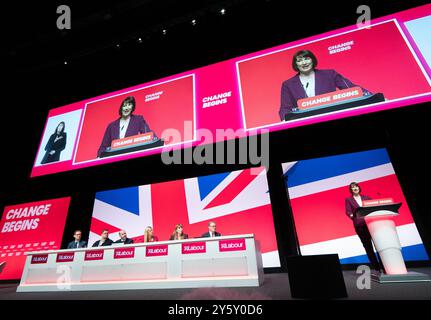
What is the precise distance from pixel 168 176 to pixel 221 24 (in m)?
2.97

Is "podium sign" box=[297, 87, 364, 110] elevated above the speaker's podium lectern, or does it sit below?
above

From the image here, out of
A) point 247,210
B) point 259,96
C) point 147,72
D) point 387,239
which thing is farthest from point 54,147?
point 387,239

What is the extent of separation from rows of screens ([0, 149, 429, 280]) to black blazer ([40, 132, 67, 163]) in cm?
106

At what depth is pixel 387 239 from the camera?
209 centimetres

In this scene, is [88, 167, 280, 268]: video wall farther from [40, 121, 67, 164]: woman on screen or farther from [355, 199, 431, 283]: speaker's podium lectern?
[355, 199, 431, 283]: speaker's podium lectern

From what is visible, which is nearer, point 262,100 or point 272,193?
point 262,100

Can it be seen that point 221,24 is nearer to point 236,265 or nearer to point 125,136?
point 125,136

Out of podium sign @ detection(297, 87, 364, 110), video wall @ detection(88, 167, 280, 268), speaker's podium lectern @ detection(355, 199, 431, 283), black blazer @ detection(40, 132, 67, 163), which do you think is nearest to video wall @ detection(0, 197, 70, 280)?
video wall @ detection(88, 167, 280, 268)

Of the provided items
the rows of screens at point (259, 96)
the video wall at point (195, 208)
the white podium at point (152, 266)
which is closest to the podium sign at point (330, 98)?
the rows of screens at point (259, 96)

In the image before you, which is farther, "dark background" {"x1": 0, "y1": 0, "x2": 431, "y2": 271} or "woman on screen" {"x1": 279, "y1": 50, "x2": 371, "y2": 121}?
"dark background" {"x1": 0, "y1": 0, "x2": 431, "y2": 271}

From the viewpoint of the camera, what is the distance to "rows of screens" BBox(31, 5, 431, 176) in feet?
10.7

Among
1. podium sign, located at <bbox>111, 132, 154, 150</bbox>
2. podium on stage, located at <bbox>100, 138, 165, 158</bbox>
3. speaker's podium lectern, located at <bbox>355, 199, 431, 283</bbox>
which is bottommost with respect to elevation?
speaker's podium lectern, located at <bbox>355, 199, 431, 283</bbox>

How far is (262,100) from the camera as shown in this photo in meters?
3.75

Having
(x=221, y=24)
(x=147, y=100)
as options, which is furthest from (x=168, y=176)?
(x=221, y=24)
